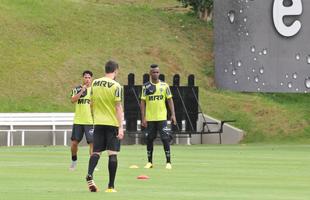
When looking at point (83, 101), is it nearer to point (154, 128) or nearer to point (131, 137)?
point (154, 128)

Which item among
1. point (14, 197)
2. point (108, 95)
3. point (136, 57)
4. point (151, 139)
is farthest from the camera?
point (136, 57)

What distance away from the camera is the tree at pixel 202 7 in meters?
58.7

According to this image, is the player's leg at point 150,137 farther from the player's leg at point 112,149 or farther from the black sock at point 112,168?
the black sock at point 112,168

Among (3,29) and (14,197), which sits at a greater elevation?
(3,29)

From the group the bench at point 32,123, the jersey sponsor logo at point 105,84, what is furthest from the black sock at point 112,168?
the bench at point 32,123

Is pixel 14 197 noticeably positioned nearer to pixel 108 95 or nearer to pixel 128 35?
pixel 108 95

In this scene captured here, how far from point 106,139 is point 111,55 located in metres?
35.0

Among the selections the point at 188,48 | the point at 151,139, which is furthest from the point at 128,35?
the point at 151,139

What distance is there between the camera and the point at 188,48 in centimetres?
5600

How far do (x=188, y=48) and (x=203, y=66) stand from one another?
1845mm

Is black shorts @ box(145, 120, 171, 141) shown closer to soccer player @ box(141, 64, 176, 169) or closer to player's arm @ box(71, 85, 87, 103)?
soccer player @ box(141, 64, 176, 169)

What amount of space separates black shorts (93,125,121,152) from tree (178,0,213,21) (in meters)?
40.5

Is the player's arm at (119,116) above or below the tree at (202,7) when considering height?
below

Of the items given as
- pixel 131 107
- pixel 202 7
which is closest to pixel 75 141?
pixel 131 107
